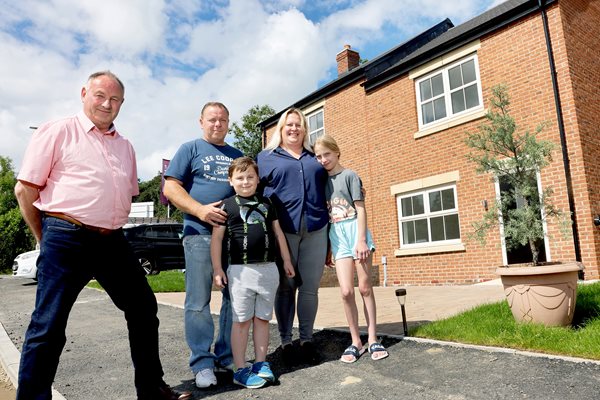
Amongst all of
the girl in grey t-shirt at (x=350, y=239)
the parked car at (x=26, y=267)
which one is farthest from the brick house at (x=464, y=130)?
the parked car at (x=26, y=267)

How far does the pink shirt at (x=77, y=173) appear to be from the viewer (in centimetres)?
259

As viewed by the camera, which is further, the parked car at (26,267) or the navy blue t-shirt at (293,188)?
the parked car at (26,267)

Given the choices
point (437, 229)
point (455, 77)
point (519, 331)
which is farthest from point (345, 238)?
point (455, 77)

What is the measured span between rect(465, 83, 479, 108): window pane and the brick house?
0.08 feet

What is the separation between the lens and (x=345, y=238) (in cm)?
376

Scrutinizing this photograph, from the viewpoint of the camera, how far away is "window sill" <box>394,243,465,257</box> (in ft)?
31.9

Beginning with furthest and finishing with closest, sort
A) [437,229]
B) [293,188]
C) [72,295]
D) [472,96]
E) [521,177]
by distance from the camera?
[437,229] < [472,96] < [521,177] < [293,188] < [72,295]

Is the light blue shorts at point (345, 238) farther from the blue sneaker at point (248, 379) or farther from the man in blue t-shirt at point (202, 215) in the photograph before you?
the blue sneaker at point (248, 379)

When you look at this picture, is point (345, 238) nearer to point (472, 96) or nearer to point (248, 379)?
point (248, 379)

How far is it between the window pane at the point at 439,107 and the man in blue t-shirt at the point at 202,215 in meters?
8.23

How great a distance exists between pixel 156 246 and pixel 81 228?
39.7 feet

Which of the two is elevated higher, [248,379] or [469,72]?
[469,72]

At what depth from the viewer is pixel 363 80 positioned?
499 inches

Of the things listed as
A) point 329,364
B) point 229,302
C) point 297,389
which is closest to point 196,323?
point 229,302
